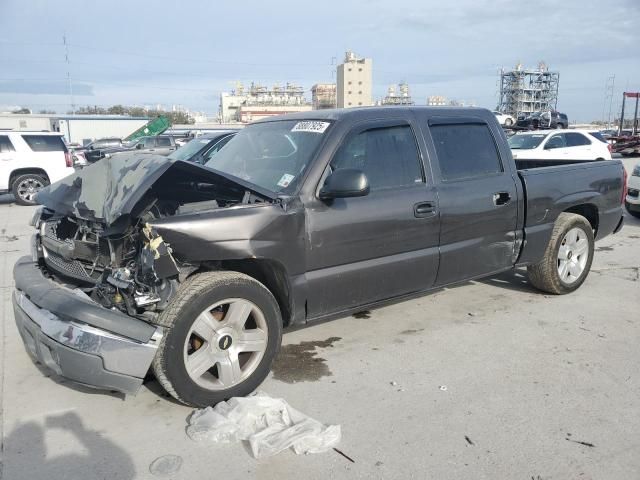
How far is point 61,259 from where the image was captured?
3.54 m

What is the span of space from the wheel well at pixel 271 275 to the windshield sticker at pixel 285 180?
0.55 metres

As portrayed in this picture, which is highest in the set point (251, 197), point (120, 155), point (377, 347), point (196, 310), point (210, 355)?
point (120, 155)

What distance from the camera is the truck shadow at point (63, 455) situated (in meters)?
2.57

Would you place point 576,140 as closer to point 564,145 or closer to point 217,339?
point 564,145

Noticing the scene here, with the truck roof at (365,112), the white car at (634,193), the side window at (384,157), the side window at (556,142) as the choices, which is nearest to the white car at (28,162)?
the truck roof at (365,112)

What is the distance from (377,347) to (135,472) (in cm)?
205

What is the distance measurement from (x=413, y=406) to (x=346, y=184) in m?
1.44

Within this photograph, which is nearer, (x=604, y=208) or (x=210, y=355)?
(x=210, y=355)

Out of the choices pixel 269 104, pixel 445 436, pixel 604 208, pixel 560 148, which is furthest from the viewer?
pixel 269 104

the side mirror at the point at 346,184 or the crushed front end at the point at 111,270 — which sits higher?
the side mirror at the point at 346,184

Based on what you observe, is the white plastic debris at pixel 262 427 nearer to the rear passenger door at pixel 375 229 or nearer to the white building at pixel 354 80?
the rear passenger door at pixel 375 229

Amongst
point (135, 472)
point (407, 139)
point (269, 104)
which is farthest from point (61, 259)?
point (269, 104)

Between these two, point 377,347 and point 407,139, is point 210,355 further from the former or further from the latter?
point 407,139

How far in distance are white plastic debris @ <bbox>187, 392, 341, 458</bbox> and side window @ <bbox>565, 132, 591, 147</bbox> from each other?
16.3 metres
